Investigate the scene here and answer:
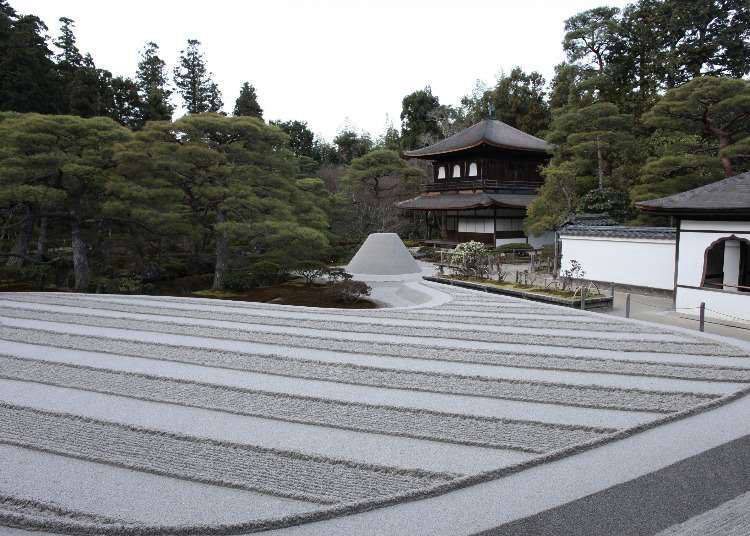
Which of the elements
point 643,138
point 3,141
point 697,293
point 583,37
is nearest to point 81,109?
point 3,141

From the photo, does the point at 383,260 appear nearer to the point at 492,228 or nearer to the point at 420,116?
the point at 492,228

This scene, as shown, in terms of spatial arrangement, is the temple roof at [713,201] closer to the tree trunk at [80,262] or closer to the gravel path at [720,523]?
the gravel path at [720,523]

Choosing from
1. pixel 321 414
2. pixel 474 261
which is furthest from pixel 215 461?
pixel 474 261

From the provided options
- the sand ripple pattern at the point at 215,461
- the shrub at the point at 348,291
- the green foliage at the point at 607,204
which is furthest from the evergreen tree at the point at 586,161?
the sand ripple pattern at the point at 215,461

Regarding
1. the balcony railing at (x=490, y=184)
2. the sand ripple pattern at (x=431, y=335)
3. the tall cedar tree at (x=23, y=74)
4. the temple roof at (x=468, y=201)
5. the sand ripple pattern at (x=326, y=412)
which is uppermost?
the tall cedar tree at (x=23, y=74)

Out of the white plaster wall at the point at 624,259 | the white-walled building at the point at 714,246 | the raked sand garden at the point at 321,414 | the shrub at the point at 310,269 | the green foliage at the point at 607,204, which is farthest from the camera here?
the green foliage at the point at 607,204

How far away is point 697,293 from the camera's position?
9.71 metres

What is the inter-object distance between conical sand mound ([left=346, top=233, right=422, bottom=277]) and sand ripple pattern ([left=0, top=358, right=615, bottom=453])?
9.84 meters

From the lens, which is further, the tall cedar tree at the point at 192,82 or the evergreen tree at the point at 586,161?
the tall cedar tree at the point at 192,82

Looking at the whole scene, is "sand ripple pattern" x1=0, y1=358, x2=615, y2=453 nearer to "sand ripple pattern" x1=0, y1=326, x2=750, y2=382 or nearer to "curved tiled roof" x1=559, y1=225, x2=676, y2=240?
"sand ripple pattern" x1=0, y1=326, x2=750, y2=382

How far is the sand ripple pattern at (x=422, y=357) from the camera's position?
627 cm

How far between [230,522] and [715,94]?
14148 mm

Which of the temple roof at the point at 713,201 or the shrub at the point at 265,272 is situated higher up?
the temple roof at the point at 713,201

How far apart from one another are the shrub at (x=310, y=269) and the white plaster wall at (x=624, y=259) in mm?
6785
